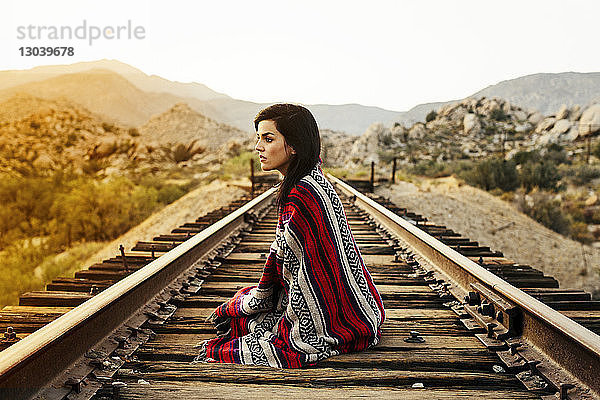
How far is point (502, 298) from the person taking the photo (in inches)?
109

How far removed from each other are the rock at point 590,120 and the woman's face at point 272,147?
159ft

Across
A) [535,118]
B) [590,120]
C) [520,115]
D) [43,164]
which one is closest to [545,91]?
[520,115]

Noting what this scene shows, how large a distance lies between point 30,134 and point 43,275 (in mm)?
54477

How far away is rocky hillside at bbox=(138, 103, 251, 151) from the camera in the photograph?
77.8 meters

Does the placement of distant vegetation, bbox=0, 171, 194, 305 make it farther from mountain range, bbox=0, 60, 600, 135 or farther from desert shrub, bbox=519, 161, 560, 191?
mountain range, bbox=0, 60, 600, 135

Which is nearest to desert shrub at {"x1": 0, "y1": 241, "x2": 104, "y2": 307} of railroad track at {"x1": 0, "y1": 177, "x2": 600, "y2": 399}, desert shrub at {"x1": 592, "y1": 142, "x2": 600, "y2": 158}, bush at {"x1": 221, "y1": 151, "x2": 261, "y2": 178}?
railroad track at {"x1": 0, "y1": 177, "x2": 600, "y2": 399}

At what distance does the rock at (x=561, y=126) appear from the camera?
48.5m

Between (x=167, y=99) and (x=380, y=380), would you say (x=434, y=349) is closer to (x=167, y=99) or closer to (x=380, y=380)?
(x=380, y=380)

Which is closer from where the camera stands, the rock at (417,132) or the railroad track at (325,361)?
the railroad track at (325,361)

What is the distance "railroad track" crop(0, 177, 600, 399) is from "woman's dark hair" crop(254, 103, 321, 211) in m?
0.86

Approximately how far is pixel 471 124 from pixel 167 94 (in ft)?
321

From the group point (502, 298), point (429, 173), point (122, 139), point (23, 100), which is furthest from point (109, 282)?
point (23, 100)

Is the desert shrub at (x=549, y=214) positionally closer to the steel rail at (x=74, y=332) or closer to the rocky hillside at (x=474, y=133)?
the steel rail at (x=74, y=332)

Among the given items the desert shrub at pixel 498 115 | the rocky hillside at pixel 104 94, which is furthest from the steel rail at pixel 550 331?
the rocky hillside at pixel 104 94
